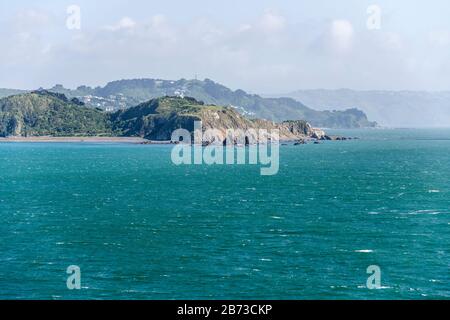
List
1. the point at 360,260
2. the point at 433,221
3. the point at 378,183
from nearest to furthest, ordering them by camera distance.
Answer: the point at 360,260, the point at 433,221, the point at 378,183

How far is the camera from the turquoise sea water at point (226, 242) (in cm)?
7156

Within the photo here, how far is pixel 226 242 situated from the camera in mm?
92000

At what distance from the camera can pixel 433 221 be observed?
4304 inches

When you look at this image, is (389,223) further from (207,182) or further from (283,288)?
(207,182)

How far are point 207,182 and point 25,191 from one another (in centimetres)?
5203

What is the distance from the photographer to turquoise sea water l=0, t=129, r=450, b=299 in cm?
7156

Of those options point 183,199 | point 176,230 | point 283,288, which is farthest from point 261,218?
point 283,288

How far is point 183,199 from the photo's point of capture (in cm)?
13912
